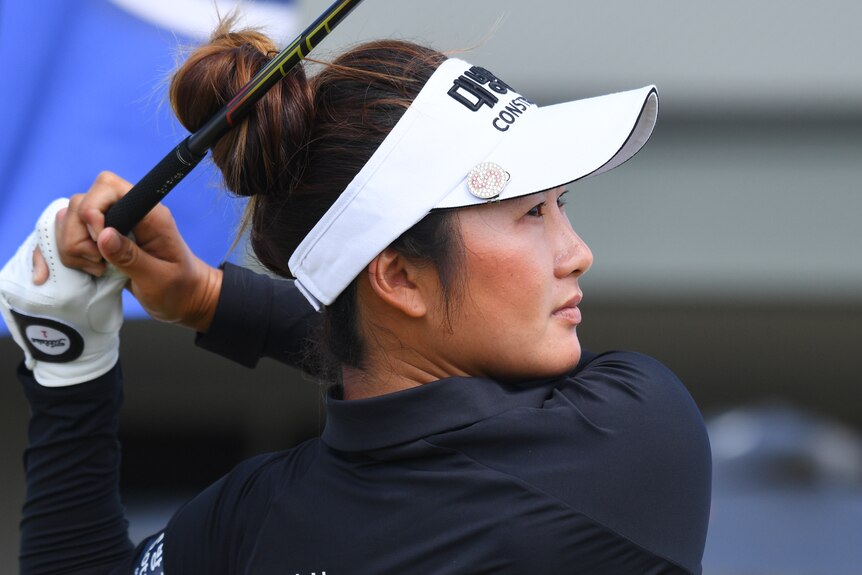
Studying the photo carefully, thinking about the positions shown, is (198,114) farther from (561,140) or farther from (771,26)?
(771,26)

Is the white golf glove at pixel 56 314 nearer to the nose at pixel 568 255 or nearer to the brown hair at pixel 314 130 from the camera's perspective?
the brown hair at pixel 314 130

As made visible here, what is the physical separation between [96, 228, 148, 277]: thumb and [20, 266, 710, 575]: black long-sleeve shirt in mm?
281

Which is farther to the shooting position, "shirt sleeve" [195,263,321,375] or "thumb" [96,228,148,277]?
"shirt sleeve" [195,263,321,375]

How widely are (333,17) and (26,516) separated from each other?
0.67m

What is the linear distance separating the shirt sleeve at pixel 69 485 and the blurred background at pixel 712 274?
124cm

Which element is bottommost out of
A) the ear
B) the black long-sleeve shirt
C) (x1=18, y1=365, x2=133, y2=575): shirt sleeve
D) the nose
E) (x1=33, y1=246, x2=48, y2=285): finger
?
(x1=18, y1=365, x2=133, y2=575): shirt sleeve

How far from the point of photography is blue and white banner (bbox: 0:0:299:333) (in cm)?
190

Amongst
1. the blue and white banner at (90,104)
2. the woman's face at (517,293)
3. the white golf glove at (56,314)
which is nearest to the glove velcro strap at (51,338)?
the white golf glove at (56,314)

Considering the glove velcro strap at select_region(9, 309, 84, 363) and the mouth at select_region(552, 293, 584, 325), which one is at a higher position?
the mouth at select_region(552, 293, 584, 325)

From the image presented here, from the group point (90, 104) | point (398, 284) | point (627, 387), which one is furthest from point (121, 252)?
point (90, 104)

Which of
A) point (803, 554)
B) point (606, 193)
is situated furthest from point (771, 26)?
point (803, 554)

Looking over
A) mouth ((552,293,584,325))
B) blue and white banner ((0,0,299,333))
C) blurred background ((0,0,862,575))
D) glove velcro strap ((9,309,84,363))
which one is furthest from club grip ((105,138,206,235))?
blurred background ((0,0,862,575))

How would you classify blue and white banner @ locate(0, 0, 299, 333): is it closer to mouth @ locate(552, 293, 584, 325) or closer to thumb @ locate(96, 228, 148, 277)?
thumb @ locate(96, 228, 148, 277)

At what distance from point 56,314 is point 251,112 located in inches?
13.5
